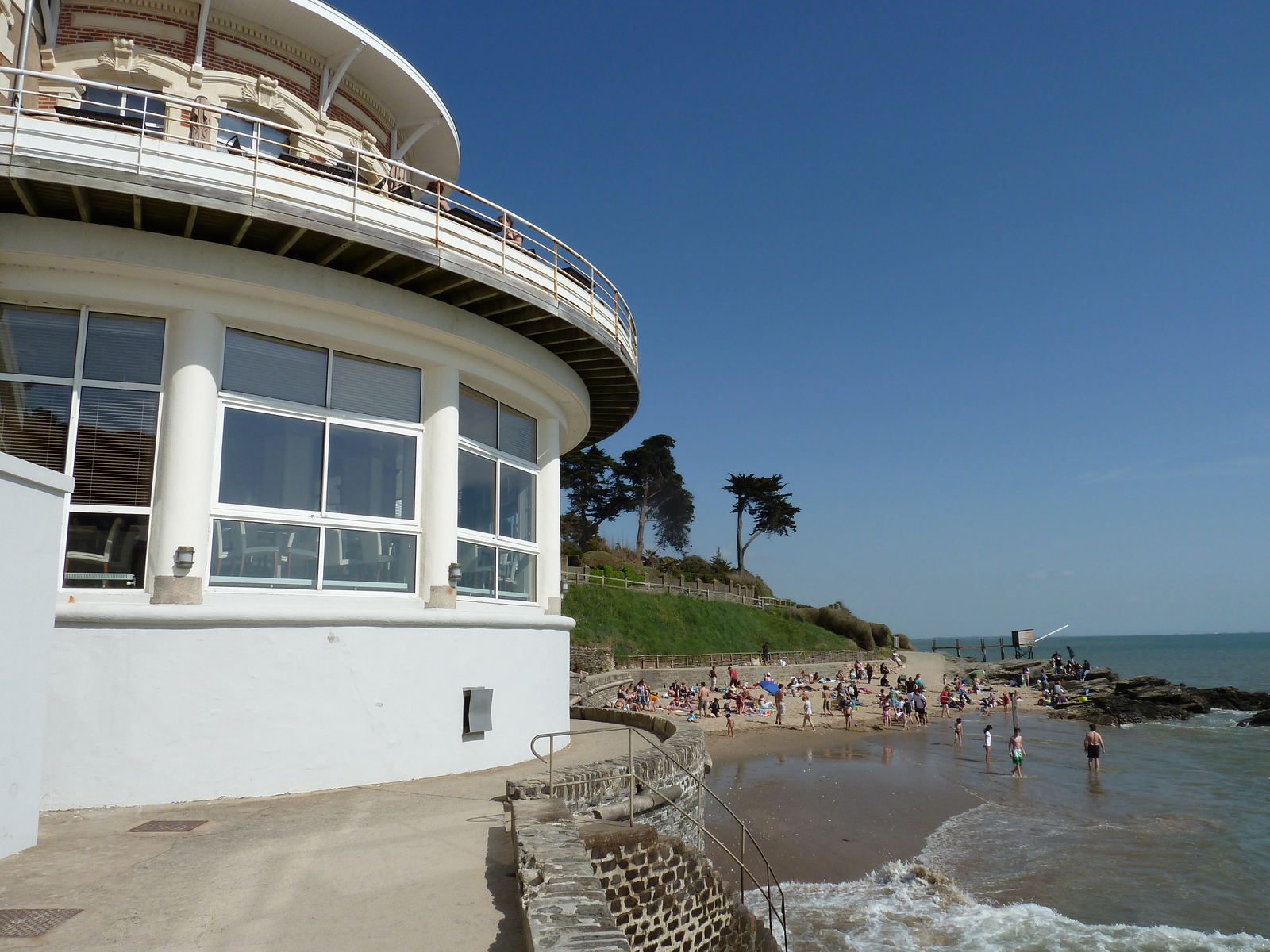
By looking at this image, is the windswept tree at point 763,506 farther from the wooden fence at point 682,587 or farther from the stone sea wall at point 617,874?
the stone sea wall at point 617,874

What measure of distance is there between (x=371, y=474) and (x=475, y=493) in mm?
1601

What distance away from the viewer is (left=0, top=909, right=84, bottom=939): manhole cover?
4.40m

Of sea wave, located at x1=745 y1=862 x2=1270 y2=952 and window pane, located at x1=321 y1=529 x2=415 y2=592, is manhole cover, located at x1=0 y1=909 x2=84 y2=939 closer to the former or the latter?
window pane, located at x1=321 y1=529 x2=415 y2=592

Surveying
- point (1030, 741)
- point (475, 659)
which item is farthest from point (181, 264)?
point (1030, 741)

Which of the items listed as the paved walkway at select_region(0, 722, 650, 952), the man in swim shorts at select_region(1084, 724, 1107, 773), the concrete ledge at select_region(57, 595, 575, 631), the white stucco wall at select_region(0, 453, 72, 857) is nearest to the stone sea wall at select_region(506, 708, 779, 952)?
the paved walkway at select_region(0, 722, 650, 952)

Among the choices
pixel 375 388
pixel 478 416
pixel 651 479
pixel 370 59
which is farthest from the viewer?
pixel 651 479

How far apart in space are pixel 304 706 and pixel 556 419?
19.3 feet

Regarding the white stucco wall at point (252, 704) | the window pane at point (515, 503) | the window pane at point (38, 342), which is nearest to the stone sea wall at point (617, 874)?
the white stucco wall at point (252, 704)

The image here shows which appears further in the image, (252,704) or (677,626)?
(677,626)

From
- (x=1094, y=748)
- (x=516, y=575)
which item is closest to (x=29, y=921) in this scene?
(x=516, y=575)

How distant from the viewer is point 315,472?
365 inches

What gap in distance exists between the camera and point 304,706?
27.6 ft

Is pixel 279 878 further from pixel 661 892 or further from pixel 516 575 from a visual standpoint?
pixel 516 575

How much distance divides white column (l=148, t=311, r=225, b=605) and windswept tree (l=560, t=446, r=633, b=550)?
53186 millimetres
